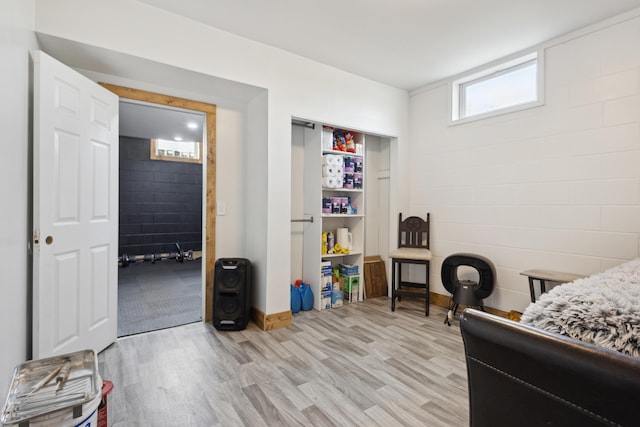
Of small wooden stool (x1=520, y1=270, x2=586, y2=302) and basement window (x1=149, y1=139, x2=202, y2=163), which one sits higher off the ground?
basement window (x1=149, y1=139, x2=202, y2=163)

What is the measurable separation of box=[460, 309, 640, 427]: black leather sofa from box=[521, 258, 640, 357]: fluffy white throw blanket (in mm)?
139

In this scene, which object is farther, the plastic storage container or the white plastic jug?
the white plastic jug

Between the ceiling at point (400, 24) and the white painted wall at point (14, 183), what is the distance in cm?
96

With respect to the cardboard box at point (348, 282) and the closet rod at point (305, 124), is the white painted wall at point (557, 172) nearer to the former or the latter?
the cardboard box at point (348, 282)

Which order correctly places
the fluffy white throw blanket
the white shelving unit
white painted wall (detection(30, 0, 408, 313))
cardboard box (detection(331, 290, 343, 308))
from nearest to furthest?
the fluffy white throw blanket
white painted wall (detection(30, 0, 408, 313))
the white shelving unit
cardboard box (detection(331, 290, 343, 308))

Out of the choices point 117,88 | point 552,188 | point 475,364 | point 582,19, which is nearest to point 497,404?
point 475,364

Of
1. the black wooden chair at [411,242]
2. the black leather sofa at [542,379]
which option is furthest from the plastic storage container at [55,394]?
the black wooden chair at [411,242]

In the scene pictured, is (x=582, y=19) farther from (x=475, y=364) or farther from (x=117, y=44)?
(x=117, y=44)

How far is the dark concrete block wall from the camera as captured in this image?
632 centimetres

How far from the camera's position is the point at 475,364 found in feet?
3.13

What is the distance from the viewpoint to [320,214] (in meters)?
3.45

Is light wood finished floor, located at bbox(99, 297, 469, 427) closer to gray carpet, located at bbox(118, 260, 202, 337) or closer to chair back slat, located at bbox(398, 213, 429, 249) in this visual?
gray carpet, located at bbox(118, 260, 202, 337)

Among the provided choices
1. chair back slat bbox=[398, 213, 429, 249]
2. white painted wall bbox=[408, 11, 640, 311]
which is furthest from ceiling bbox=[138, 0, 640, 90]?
chair back slat bbox=[398, 213, 429, 249]

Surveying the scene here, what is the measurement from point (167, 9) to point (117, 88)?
84cm
